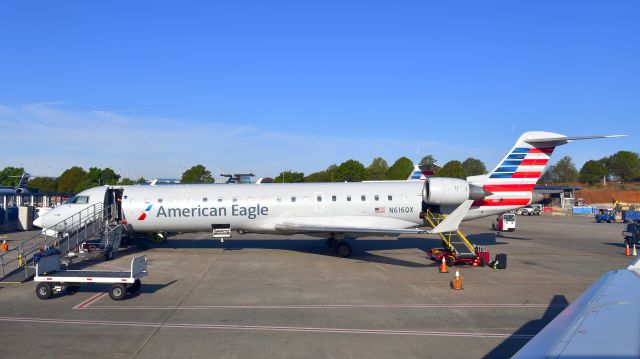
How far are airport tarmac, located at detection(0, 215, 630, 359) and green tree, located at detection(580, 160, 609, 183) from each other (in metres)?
130

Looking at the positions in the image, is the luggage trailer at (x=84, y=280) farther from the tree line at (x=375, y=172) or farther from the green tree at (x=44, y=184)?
the green tree at (x=44, y=184)

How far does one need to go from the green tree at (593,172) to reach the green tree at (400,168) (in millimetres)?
59407

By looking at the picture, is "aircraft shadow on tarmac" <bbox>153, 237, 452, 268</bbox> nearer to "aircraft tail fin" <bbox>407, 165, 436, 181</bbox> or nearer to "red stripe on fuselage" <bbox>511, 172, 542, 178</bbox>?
"red stripe on fuselage" <bbox>511, 172, 542, 178</bbox>

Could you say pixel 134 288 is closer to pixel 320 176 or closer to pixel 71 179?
pixel 71 179

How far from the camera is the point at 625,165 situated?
5497 inches

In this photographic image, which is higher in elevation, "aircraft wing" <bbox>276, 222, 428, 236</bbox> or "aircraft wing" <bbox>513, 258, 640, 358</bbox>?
"aircraft wing" <bbox>513, 258, 640, 358</bbox>

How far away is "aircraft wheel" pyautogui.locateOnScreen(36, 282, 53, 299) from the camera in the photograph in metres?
13.1

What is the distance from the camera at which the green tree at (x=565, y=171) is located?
482ft

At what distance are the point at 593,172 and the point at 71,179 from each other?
13686 centimetres

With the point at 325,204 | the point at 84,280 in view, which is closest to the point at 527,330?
the point at 84,280

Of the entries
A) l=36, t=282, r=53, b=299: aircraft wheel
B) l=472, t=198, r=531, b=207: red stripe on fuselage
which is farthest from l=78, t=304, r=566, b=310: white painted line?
l=472, t=198, r=531, b=207: red stripe on fuselage

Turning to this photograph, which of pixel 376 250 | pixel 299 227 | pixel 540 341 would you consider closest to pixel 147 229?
pixel 299 227

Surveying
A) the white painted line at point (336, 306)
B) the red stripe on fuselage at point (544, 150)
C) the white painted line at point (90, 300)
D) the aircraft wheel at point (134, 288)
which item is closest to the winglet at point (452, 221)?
the white painted line at point (336, 306)

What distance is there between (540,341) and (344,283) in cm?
1231
